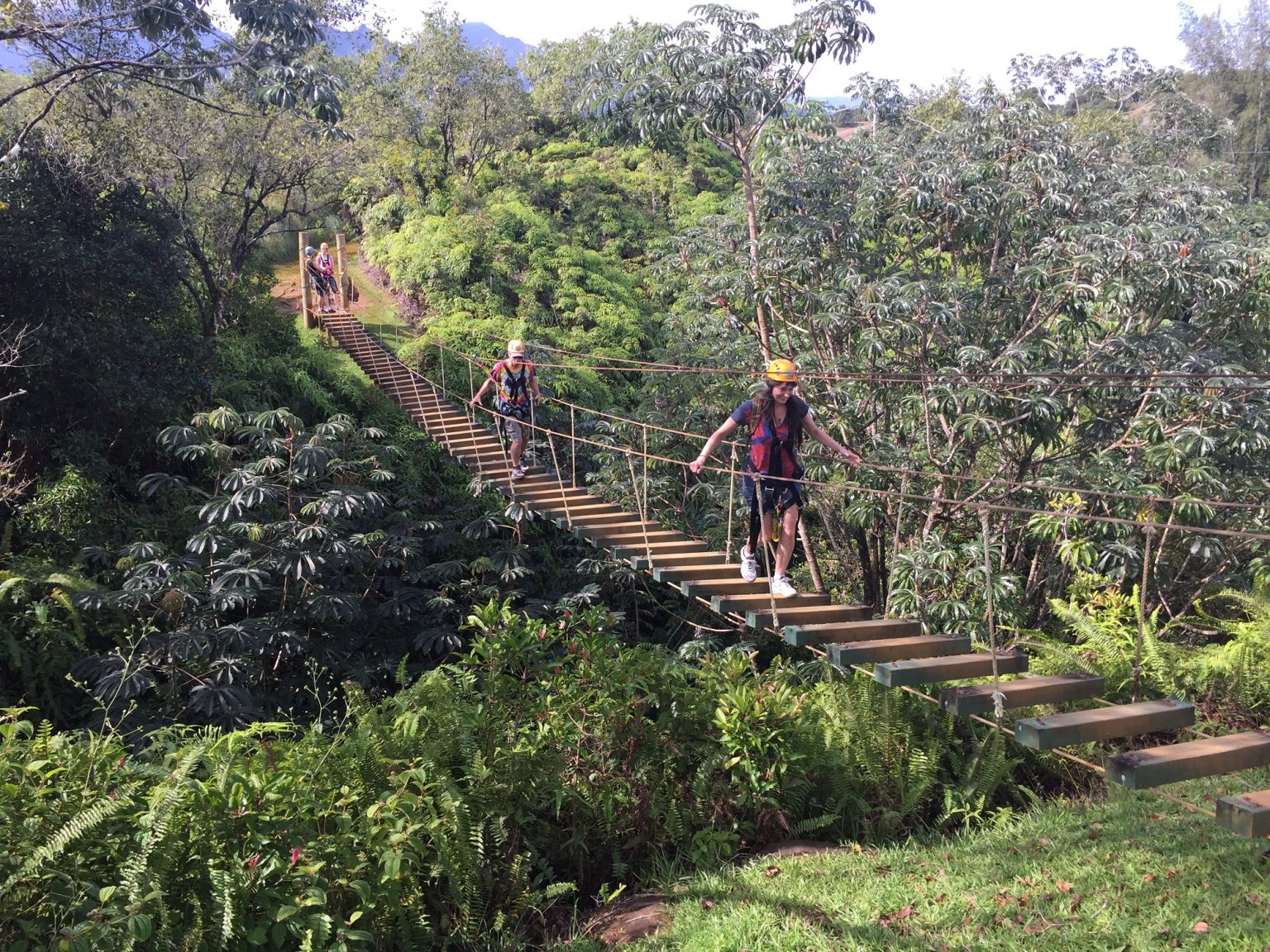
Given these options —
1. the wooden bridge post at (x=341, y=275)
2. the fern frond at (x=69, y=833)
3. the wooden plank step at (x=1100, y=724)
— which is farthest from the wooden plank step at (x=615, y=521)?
the wooden bridge post at (x=341, y=275)

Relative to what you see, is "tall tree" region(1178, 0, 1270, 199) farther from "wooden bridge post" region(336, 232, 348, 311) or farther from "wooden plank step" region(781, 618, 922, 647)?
"wooden plank step" region(781, 618, 922, 647)

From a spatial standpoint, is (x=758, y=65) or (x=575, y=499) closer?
(x=575, y=499)

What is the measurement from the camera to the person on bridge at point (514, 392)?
21.7 ft

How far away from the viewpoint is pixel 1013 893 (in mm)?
3477

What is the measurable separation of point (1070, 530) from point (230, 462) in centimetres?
639

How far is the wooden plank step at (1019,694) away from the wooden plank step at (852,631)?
55 cm

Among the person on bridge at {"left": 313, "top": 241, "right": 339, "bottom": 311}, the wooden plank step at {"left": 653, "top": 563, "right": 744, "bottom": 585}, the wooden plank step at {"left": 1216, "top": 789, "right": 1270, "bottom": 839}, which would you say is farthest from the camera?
the person on bridge at {"left": 313, "top": 241, "right": 339, "bottom": 311}

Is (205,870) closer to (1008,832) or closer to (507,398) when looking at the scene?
(1008,832)

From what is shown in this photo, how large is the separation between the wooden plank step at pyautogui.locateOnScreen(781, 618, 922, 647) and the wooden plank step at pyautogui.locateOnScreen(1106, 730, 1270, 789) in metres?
1.21

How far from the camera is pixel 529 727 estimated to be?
4.32 metres

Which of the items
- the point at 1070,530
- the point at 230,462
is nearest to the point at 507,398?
the point at 230,462

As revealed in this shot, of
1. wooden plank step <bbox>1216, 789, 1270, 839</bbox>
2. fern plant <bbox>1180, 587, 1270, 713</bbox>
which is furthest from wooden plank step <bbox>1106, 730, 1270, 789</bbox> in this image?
fern plant <bbox>1180, 587, 1270, 713</bbox>

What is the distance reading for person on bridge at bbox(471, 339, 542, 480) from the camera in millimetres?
6602

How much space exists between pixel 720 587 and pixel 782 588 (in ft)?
0.98
